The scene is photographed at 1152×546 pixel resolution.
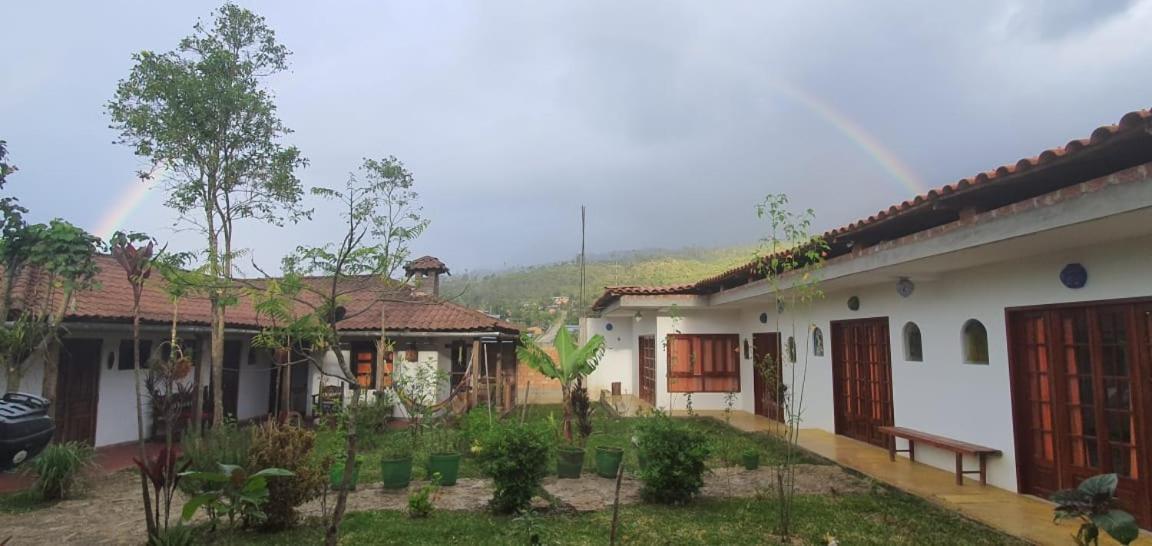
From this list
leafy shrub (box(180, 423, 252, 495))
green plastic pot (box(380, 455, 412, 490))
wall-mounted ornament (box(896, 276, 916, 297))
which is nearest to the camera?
leafy shrub (box(180, 423, 252, 495))

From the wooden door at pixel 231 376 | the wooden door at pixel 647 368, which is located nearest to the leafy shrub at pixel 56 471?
the wooden door at pixel 231 376

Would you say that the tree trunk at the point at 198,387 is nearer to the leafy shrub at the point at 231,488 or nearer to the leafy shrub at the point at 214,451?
the leafy shrub at the point at 214,451

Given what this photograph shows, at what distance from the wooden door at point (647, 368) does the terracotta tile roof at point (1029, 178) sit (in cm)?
904

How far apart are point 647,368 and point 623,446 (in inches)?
301

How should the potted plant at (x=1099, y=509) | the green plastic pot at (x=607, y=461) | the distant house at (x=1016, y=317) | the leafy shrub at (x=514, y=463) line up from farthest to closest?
1. the green plastic pot at (x=607, y=461)
2. the leafy shrub at (x=514, y=463)
3. the distant house at (x=1016, y=317)
4. the potted plant at (x=1099, y=509)

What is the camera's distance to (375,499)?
23.6 feet

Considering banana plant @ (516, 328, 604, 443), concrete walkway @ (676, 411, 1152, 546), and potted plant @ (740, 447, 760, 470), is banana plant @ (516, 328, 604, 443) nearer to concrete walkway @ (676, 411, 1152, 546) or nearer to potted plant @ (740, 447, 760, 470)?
potted plant @ (740, 447, 760, 470)

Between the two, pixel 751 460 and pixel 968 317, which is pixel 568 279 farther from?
pixel 968 317

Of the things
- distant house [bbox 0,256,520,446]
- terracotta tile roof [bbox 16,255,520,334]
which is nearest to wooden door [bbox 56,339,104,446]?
distant house [bbox 0,256,520,446]

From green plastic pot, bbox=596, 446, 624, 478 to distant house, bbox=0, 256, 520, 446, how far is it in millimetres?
3119

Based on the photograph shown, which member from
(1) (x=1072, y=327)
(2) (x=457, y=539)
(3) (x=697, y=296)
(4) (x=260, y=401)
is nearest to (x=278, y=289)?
(2) (x=457, y=539)

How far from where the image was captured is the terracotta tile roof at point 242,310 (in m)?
9.12

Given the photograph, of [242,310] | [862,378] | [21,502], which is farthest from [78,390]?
[862,378]

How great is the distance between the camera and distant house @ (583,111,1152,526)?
15.6 feet
